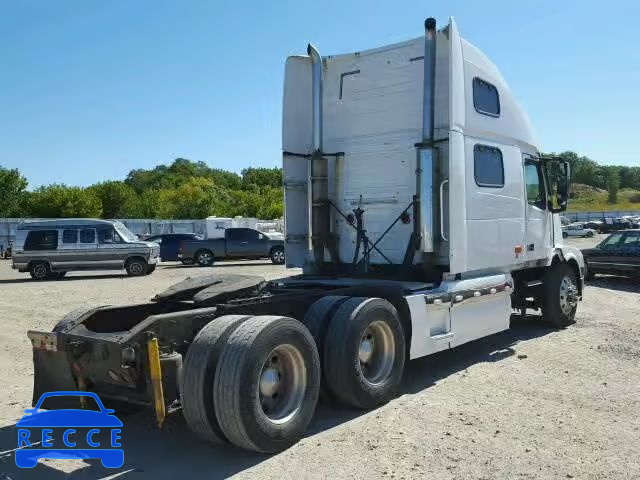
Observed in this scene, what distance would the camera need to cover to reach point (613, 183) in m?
144

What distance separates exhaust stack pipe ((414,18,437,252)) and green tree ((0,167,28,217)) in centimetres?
6469

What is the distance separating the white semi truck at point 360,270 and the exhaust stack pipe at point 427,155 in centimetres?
2

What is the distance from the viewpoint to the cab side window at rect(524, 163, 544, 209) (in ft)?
28.7

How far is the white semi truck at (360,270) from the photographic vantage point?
15.1 ft

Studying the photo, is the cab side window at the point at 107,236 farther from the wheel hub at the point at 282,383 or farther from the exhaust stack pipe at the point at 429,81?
the wheel hub at the point at 282,383

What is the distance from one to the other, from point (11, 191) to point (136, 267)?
4907 centimetres

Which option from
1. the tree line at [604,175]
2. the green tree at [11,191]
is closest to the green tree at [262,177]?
the green tree at [11,191]

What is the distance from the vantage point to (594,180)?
521 ft

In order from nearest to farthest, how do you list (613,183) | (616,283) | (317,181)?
1. (317,181)
2. (616,283)
3. (613,183)

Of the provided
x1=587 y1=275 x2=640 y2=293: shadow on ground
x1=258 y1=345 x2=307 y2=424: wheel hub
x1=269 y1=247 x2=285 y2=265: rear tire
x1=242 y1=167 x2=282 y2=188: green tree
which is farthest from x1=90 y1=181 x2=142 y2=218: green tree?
x1=258 y1=345 x2=307 y2=424: wheel hub

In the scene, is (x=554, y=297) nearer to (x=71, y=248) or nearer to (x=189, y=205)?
(x=71, y=248)

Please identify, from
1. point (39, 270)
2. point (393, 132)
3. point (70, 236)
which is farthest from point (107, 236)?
point (393, 132)

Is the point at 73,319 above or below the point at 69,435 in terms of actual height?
above

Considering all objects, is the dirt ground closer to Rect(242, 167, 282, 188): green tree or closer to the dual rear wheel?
the dual rear wheel
